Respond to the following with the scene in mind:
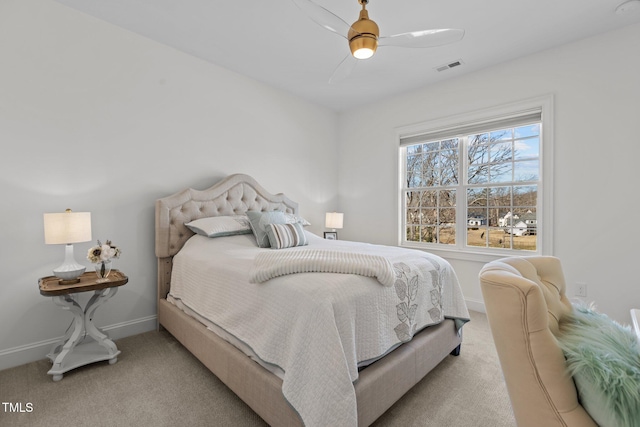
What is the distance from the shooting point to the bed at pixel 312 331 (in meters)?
1.26

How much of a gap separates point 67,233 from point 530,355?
→ 2593 millimetres

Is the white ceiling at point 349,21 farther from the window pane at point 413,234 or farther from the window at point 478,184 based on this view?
the window pane at point 413,234

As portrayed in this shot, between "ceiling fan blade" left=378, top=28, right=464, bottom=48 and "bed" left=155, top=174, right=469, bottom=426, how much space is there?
4.70ft

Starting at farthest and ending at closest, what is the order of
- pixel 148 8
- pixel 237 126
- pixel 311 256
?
1. pixel 237 126
2. pixel 148 8
3. pixel 311 256

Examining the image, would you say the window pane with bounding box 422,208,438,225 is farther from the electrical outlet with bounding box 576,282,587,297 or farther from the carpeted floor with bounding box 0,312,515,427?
the carpeted floor with bounding box 0,312,515,427

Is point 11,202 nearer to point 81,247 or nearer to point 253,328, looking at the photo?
point 81,247

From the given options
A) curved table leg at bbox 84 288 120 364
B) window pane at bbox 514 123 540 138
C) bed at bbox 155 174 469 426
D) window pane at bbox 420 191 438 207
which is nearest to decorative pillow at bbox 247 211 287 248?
bed at bbox 155 174 469 426

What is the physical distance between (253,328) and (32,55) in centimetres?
259

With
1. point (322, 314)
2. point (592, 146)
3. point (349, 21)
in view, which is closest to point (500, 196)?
point (592, 146)

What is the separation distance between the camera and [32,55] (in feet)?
7.20

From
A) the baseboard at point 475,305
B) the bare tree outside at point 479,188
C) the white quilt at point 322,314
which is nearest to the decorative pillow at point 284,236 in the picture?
the white quilt at point 322,314

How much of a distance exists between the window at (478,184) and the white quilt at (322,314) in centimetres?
151


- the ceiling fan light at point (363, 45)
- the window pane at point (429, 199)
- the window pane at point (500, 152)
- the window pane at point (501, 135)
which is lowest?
the window pane at point (429, 199)

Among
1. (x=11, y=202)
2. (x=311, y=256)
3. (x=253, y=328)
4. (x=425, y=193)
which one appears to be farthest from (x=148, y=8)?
(x=425, y=193)
